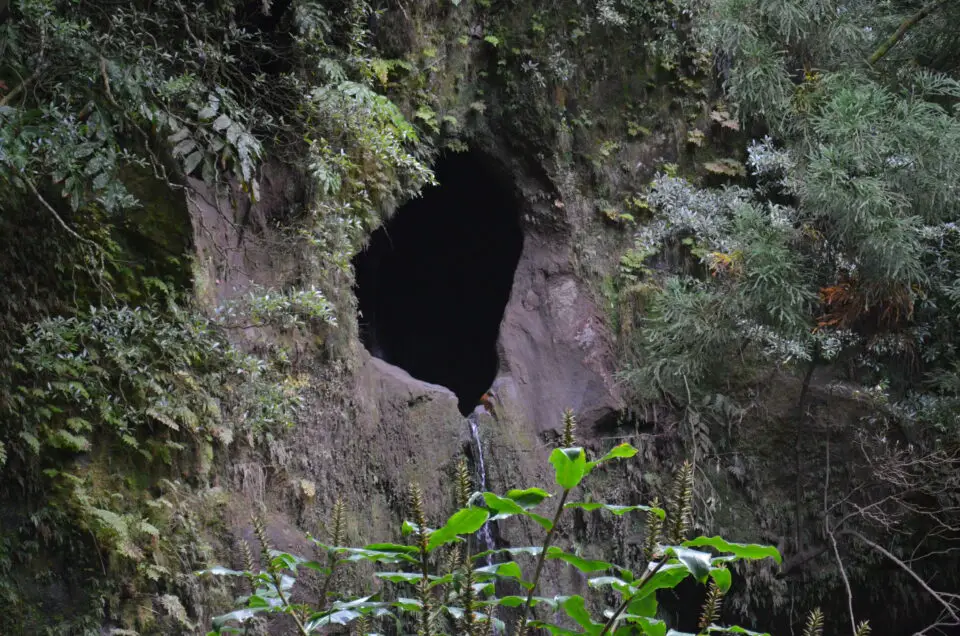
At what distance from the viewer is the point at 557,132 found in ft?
28.9

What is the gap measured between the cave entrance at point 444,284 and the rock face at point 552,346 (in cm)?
159

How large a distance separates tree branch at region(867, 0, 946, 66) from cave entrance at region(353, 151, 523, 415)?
4383mm

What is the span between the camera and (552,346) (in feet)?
27.5

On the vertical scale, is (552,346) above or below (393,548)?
above

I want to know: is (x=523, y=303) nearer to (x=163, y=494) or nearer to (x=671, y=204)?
(x=671, y=204)

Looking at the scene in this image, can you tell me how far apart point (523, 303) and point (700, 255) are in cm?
190

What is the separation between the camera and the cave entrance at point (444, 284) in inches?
418

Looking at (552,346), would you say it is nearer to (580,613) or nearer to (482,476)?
(482,476)

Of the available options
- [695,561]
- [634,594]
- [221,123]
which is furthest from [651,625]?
[221,123]

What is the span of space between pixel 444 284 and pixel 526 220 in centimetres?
324

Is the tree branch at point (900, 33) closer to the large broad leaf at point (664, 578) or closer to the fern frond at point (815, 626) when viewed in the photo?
the fern frond at point (815, 626)

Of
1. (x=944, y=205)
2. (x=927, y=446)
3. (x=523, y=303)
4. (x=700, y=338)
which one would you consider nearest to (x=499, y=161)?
(x=523, y=303)

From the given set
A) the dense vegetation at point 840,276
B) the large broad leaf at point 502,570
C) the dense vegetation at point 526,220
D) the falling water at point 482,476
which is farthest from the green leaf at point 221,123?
the large broad leaf at point 502,570

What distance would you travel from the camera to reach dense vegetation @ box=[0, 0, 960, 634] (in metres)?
4.91
